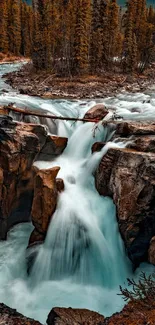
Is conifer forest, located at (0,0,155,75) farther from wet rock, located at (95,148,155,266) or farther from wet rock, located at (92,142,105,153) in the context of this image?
wet rock, located at (95,148,155,266)

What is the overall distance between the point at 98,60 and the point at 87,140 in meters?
34.5

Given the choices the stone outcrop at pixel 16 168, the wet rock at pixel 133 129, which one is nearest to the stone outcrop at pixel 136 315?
the stone outcrop at pixel 16 168

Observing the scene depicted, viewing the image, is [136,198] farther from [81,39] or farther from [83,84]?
[81,39]

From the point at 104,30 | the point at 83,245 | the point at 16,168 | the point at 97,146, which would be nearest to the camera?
the point at 83,245

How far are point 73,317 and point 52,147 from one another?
7.71 metres

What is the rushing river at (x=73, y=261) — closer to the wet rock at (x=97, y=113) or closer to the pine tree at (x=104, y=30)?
the wet rock at (x=97, y=113)

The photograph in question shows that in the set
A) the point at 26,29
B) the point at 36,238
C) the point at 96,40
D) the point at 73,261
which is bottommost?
the point at 73,261

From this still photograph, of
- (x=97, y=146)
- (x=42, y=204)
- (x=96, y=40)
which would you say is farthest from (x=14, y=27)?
(x=42, y=204)

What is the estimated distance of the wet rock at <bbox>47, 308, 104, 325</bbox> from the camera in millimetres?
5924

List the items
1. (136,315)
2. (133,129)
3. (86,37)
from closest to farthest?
(136,315) → (133,129) → (86,37)

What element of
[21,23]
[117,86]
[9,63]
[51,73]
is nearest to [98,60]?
[51,73]

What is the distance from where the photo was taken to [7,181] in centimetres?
1074

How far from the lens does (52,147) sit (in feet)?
41.7

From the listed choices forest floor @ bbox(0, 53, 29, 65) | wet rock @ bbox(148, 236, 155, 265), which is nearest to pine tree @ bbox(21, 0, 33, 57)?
forest floor @ bbox(0, 53, 29, 65)
